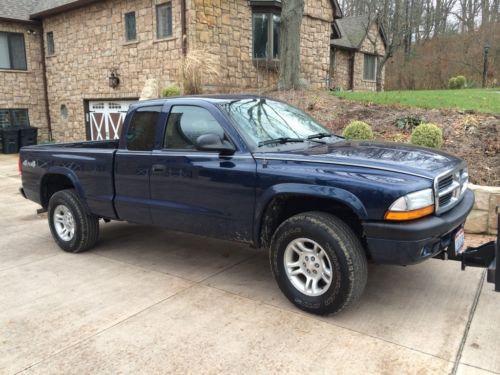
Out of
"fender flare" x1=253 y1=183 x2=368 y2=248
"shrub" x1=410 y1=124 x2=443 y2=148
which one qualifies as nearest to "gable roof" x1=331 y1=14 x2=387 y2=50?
"shrub" x1=410 y1=124 x2=443 y2=148

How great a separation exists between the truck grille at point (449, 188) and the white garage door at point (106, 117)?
45.6ft

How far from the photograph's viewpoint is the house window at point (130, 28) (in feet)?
49.5

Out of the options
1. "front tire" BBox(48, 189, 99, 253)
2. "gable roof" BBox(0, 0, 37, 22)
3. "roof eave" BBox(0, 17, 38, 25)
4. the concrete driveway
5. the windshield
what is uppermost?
"gable roof" BBox(0, 0, 37, 22)

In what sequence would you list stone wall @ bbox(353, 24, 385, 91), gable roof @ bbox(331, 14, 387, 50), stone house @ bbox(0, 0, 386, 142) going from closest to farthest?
stone house @ bbox(0, 0, 386, 142) < gable roof @ bbox(331, 14, 387, 50) < stone wall @ bbox(353, 24, 385, 91)

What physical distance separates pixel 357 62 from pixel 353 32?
2.52 meters

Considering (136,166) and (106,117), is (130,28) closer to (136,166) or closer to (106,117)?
(106,117)

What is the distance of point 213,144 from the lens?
3982 millimetres

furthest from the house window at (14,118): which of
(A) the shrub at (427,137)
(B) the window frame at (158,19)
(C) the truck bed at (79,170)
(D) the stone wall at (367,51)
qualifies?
(D) the stone wall at (367,51)

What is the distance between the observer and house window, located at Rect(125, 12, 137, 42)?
49.5 ft

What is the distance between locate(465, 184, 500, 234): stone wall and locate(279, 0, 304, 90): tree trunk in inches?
298

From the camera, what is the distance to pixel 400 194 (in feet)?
10.5

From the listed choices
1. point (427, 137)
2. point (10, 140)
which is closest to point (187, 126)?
point (427, 137)

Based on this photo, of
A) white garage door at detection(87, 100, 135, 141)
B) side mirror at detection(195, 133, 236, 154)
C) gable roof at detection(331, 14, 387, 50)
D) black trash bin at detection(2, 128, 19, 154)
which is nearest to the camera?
side mirror at detection(195, 133, 236, 154)

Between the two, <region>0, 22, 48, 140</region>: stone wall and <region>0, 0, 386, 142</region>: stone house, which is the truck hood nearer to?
<region>0, 0, 386, 142</region>: stone house
